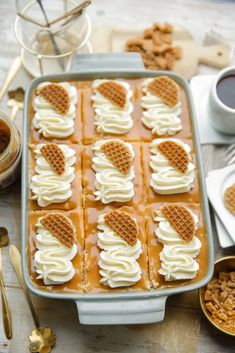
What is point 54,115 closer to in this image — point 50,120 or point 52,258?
point 50,120

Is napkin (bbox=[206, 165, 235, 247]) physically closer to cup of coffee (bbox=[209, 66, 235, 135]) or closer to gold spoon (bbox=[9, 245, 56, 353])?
cup of coffee (bbox=[209, 66, 235, 135])

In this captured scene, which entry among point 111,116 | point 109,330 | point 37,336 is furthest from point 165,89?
point 37,336

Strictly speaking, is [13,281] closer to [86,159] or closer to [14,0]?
[86,159]

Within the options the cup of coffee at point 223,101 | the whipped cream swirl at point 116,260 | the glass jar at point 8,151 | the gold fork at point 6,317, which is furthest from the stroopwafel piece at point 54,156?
the cup of coffee at point 223,101

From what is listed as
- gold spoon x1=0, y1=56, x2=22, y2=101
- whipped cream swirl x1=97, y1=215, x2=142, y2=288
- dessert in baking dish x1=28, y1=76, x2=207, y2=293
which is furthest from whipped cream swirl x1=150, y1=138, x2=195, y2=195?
gold spoon x1=0, y1=56, x2=22, y2=101

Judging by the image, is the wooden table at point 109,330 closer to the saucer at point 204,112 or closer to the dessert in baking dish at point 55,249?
the dessert in baking dish at point 55,249

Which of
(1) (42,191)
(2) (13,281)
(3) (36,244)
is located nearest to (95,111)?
(1) (42,191)

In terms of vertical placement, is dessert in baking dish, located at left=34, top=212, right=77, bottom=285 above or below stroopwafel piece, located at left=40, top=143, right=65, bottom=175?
below

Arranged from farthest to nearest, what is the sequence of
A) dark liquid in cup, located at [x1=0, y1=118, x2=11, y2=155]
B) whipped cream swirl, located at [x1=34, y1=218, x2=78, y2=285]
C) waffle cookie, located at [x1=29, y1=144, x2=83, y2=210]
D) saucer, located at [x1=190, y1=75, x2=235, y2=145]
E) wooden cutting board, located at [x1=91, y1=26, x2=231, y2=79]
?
wooden cutting board, located at [x1=91, y1=26, x2=231, y2=79]
saucer, located at [x1=190, y1=75, x2=235, y2=145]
dark liquid in cup, located at [x1=0, y1=118, x2=11, y2=155]
waffle cookie, located at [x1=29, y1=144, x2=83, y2=210]
whipped cream swirl, located at [x1=34, y1=218, x2=78, y2=285]
